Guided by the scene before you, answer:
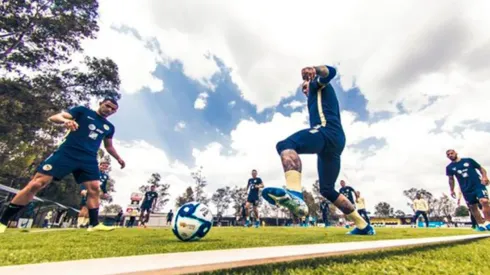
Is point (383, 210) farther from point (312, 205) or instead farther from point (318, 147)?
point (318, 147)

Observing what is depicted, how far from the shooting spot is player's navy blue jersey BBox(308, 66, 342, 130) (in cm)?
361

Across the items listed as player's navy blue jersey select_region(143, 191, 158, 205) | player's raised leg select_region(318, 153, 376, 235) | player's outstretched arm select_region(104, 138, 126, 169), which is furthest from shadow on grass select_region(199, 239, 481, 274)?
player's navy blue jersey select_region(143, 191, 158, 205)

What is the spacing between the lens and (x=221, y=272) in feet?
4.53

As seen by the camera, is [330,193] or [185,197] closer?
[330,193]

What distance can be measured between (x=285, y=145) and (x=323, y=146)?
657 mm

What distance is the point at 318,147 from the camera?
10.9ft

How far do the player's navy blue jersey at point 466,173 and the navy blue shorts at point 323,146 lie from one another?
21.0 ft

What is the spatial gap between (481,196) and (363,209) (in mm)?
8440

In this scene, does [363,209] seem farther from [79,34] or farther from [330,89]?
[79,34]

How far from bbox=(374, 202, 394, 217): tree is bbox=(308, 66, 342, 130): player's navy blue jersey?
382 feet

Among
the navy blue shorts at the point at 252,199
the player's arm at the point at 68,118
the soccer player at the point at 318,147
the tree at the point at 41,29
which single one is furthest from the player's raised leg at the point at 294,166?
the tree at the point at 41,29

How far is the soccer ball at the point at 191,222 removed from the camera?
3.50 meters

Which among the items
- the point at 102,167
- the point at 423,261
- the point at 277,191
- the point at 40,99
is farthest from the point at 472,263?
the point at 40,99

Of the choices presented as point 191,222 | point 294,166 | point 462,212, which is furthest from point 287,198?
point 462,212
